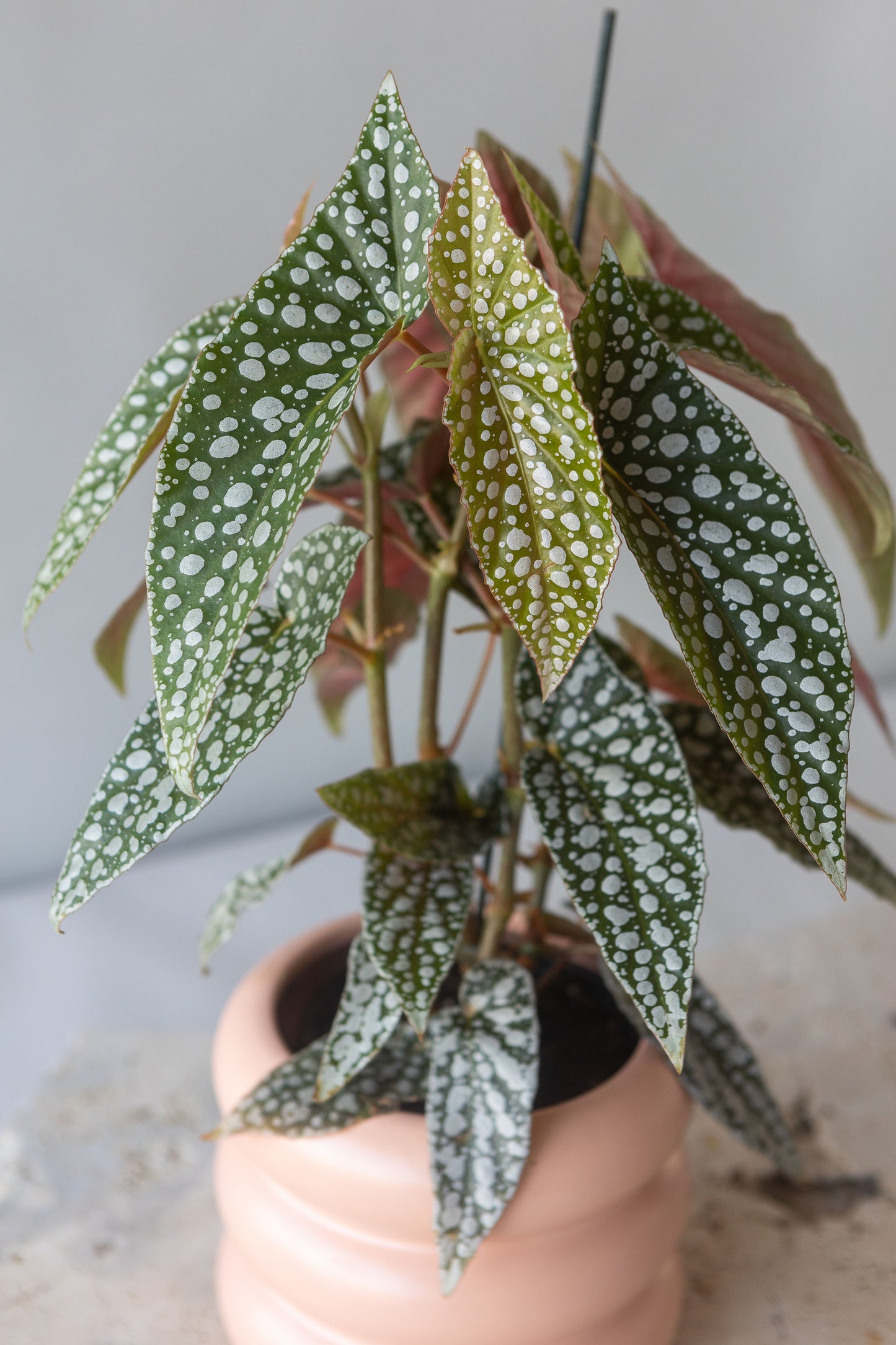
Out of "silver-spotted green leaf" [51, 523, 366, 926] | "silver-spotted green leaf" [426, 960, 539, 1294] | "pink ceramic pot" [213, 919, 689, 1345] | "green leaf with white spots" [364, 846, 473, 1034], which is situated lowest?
"pink ceramic pot" [213, 919, 689, 1345]

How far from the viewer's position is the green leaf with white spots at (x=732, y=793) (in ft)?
2.35

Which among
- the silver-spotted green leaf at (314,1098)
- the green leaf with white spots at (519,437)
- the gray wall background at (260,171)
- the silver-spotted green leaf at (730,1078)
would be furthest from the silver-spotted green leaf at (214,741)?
the gray wall background at (260,171)

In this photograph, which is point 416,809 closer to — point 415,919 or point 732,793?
point 415,919

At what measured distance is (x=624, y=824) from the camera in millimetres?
597

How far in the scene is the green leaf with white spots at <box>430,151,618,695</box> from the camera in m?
0.42

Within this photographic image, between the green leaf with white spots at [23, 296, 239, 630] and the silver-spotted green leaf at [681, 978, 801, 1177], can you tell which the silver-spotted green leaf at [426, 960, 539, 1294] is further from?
the green leaf with white spots at [23, 296, 239, 630]

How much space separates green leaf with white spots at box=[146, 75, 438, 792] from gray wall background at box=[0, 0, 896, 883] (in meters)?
0.68

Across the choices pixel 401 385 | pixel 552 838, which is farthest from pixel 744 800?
pixel 401 385

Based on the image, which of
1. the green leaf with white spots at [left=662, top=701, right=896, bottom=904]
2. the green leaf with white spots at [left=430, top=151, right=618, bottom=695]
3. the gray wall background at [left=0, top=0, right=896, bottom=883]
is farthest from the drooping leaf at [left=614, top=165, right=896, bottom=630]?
the gray wall background at [left=0, top=0, right=896, bottom=883]

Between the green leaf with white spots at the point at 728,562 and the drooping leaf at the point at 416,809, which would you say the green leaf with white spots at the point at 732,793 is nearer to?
the drooping leaf at the point at 416,809

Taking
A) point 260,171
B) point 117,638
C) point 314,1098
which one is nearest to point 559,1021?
point 314,1098

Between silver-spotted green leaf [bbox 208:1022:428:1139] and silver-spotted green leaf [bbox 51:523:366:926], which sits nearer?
silver-spotted green leaf [bbox 51:523:366:926]

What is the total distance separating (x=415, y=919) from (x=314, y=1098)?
0.42 ft

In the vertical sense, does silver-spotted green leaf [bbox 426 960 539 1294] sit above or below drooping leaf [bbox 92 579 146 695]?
below
